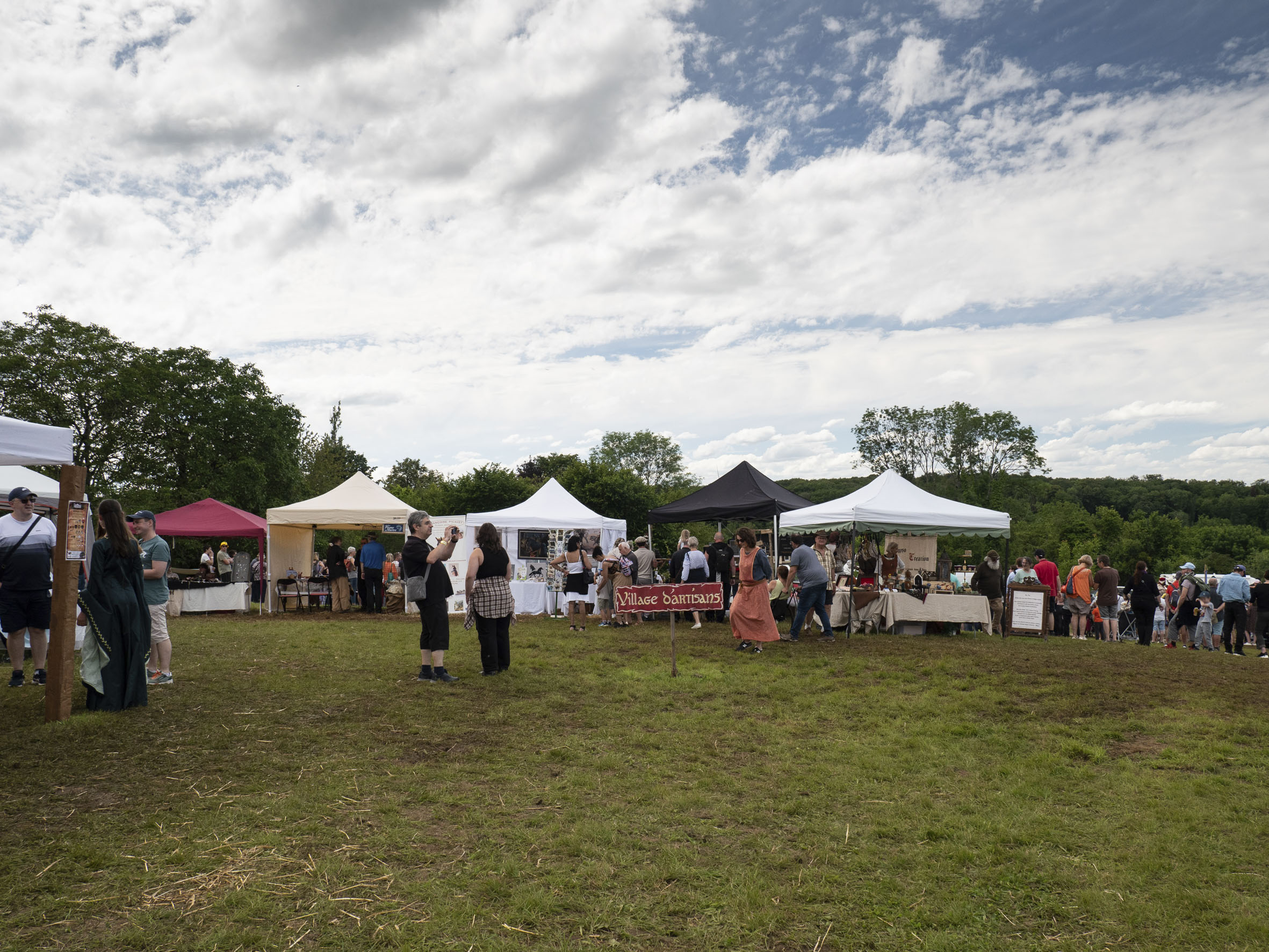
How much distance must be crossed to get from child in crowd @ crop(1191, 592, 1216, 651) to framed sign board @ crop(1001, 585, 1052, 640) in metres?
3.07

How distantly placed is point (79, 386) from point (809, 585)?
2705cm

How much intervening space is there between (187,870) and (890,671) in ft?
24.1

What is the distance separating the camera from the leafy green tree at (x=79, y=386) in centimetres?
2673

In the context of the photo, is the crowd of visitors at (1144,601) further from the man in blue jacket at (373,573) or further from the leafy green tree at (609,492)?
the leafy green tree at (609,492)

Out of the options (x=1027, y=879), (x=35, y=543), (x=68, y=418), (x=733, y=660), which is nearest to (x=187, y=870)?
(x=1027, y=879)

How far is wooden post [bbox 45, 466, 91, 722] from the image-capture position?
5.77 m

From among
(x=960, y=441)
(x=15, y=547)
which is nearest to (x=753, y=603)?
(x=15, y=547)

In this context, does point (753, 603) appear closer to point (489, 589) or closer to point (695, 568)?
point (695, 568)

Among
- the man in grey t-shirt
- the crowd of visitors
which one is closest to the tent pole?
the man in grey t-shirt

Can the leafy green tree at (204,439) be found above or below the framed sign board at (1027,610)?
above

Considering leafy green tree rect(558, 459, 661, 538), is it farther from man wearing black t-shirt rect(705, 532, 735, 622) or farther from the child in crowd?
the child in crowd

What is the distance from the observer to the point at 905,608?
13.4 m

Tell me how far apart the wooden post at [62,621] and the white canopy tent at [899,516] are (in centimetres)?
1047

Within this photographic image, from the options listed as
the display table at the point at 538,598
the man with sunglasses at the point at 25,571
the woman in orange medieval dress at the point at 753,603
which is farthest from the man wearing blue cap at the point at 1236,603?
the man with sunglasses at the point at 25,571
